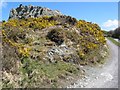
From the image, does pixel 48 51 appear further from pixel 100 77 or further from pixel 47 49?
pixel 100 77

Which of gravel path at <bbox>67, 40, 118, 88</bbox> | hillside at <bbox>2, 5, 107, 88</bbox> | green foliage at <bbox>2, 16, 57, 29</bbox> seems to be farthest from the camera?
green foliage at <bbox>2, 16, 57, 29</bbox>

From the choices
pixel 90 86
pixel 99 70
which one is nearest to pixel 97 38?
pixel 99 70

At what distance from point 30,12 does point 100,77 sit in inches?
812

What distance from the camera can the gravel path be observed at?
14495mm

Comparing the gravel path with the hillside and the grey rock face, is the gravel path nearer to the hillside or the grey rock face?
the hillside

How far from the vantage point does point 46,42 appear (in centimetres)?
2045

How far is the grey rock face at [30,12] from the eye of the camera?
3334 cm

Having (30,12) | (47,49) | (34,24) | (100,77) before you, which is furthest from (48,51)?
(30,12)

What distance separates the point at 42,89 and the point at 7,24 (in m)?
9.57

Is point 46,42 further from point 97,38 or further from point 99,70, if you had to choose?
point 97,38

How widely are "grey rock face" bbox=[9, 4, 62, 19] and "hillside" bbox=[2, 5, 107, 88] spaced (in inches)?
248

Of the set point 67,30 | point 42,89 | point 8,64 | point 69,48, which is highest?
→ point 67,30

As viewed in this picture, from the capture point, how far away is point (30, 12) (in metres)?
35.1

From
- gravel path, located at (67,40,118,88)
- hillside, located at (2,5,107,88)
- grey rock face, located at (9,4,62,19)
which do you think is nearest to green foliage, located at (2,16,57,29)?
hillside, located at (2,5,107,88)
